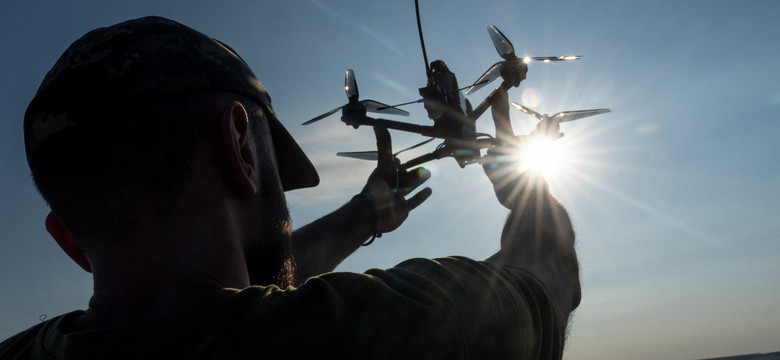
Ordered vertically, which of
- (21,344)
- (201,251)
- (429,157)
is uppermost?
(429,157)

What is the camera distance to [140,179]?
5.90ft

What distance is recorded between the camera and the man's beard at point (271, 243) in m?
2.06

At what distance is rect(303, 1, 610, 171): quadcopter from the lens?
310 inches

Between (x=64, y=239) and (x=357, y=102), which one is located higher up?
(x=357, y=102)

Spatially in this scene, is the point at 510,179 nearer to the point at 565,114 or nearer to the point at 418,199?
the point at 418,199

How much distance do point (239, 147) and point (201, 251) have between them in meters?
0.41

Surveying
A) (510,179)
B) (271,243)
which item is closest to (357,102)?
(510,179)

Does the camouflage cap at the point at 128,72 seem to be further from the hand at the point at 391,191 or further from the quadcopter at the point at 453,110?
the quadcopter at the point at 453,110

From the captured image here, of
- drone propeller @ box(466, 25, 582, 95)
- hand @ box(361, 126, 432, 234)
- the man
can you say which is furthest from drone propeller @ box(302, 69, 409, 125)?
the man

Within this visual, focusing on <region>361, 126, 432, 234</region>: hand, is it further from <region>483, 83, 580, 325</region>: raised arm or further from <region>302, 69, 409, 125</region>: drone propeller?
<region>302, 69, 409, 125</region>: drone propeller

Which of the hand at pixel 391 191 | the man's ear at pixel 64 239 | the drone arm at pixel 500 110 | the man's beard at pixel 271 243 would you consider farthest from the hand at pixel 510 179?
the man's ear at pixel 64 239

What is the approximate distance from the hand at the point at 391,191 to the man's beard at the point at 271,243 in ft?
7.84

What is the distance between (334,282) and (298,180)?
1.29 metres

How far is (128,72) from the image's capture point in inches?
73.3
